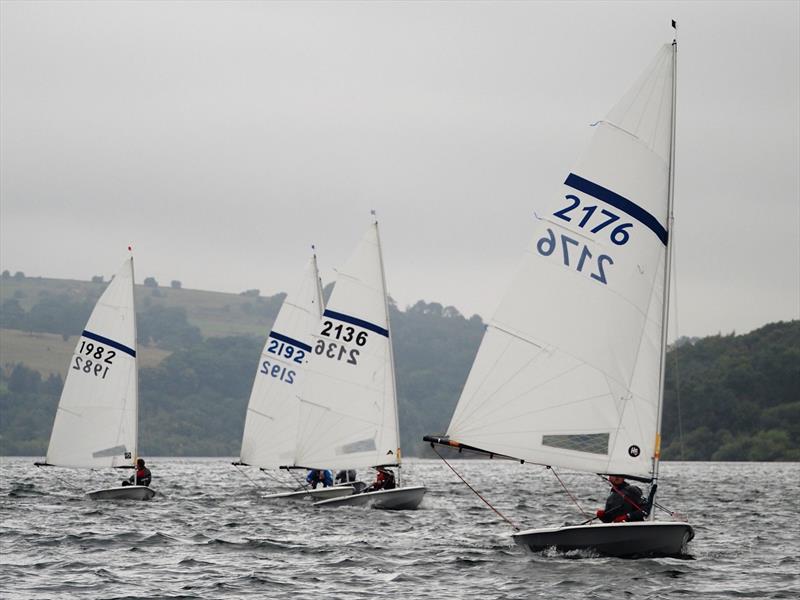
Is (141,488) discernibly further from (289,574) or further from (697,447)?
(697,447)

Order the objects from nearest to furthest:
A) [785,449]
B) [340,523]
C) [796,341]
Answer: [340,523]
[785,449]
[796,341]

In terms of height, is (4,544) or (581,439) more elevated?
(581,439)

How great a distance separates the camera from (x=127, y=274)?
47.2 m

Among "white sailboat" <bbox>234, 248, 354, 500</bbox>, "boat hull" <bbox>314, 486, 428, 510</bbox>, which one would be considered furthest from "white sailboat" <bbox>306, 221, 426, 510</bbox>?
"white sailboat" <bbox>234, 248, 354, 500</bbox>

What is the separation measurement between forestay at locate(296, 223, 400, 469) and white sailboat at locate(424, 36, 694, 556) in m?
16.5

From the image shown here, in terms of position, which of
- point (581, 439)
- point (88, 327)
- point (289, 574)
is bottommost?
→ point (289, 574)

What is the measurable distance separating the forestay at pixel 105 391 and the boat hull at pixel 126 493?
1144 millimetres

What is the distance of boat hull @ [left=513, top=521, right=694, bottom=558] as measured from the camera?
2411 cm

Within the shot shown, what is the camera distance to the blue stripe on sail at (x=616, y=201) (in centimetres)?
2445

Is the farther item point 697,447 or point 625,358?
point 697,447

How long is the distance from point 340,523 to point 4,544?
30.5 feet

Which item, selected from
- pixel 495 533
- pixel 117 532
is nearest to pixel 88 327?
pixel 117 532

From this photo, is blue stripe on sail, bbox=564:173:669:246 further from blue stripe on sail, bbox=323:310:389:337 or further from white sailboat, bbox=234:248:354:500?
white sailboat, bbox=234:248:354:500

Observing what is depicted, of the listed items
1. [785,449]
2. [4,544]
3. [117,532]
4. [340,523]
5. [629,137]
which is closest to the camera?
[629,137]
